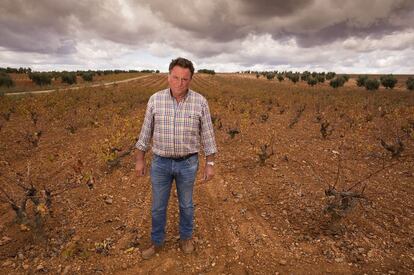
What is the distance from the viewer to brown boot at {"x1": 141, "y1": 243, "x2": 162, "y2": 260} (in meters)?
3.95

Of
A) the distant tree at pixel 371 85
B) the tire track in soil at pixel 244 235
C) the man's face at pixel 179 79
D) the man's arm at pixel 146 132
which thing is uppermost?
the man's face at pixel 179 79

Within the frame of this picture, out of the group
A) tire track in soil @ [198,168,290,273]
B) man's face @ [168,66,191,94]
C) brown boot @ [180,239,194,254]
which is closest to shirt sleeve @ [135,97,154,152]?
man's face @ [168,66,191,94]

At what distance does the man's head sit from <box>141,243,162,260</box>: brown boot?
2.19 meters

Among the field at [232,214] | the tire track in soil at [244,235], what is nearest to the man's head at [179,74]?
the field at [232,214]

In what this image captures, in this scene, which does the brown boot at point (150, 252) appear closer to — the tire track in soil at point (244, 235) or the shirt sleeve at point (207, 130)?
the tire track in soil at point (244, 235)

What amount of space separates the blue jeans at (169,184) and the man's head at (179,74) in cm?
85

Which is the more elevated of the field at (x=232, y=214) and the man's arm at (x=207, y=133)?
the man's arm at (x=207, y=133)

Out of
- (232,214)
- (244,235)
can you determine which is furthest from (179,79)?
(232,214)

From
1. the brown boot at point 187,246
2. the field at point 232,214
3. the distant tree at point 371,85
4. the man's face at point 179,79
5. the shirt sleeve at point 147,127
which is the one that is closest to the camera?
the man's face at point 179,79

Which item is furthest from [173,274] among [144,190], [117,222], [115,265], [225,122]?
[225,122]

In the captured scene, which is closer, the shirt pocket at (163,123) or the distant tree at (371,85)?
the shirt pocket at (163,123)

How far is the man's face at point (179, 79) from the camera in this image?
10.8 feet

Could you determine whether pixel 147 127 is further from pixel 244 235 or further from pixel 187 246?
pixel 244 235

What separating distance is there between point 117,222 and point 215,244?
1723 mm
